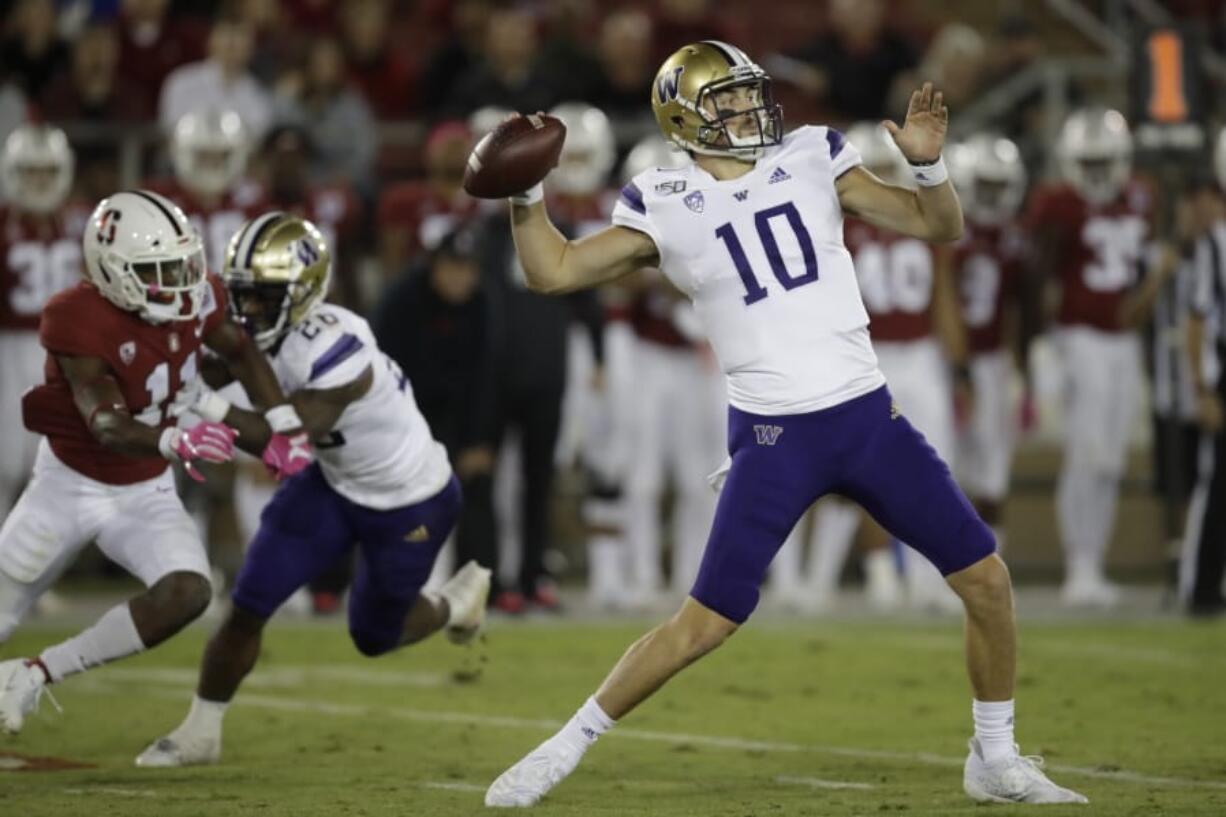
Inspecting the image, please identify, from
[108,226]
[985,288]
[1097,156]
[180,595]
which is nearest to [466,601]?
[180,595]

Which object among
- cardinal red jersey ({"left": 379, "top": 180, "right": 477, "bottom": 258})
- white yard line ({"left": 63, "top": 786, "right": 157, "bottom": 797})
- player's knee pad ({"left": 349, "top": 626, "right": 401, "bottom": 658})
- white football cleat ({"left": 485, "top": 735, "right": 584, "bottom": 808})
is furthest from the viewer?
cardinal red jersey ({"left": 379, "top": 180, "right": 477, "bottom": 258})

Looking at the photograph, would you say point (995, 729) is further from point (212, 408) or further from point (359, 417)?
point (212, 408)

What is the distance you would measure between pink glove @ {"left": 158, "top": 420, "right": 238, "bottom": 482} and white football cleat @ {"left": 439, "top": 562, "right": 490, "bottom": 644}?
4.53 ft

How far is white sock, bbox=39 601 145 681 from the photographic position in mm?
6105

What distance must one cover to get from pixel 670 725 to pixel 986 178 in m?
4.67

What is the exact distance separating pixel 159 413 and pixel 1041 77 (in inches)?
306

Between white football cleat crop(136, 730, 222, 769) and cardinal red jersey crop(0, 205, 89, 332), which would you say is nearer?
white football cleat crop(136, 730, 222, 769)

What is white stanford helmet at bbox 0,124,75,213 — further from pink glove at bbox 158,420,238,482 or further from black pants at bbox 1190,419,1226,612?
black pants at bbox 1190,419,1226,612

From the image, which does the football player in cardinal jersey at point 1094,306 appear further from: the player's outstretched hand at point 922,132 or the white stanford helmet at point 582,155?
the player's outstretched hand at point 922,132

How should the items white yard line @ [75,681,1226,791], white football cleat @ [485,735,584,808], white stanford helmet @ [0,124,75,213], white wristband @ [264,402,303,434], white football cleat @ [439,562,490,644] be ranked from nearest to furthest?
white football cleat @ [485,735,584,808] → white yard line @ [75,681,1226,791] → white wristband @ [264,402,303,434] → white football cleat @ [439,562,490,644] → white stanford helmet @ [0,124,75,213]

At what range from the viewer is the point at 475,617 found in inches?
279

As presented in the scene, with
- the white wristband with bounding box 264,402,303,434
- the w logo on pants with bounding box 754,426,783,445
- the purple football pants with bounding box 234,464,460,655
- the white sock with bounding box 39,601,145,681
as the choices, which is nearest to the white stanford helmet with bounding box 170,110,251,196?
the purple football pants with bounding box 234,464,460,655

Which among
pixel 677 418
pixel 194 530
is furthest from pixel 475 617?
pixel 677 418

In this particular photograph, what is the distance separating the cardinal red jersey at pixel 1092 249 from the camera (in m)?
11.0
